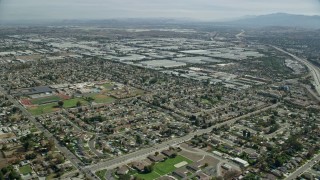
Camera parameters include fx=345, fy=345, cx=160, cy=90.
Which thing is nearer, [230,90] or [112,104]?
[112,104]

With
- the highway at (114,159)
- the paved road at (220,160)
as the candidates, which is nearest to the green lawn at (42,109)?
the highway at (114,159)

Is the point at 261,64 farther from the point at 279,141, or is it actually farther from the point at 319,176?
the point at 319,176

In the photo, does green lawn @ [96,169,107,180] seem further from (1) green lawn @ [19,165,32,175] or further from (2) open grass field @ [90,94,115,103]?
(2) open grass field @ [90,94,115,103]

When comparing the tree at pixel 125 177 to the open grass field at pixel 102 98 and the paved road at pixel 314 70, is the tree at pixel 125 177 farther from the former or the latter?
the paved road at pixel 314 70

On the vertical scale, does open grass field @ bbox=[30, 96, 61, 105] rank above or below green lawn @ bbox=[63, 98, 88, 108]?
above

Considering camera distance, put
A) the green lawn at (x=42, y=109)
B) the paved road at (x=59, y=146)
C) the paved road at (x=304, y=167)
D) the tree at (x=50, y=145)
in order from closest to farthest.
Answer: the paved road at (x=59, y=146) → the paved road at (x=304, y=167) → the tree at (x=50, y=145) → the green lawn at (x=42, y=109)

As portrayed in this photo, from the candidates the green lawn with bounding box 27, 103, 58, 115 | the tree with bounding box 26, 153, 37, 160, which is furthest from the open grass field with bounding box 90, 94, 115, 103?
the tree with bounding box 26, 153, 37, 160

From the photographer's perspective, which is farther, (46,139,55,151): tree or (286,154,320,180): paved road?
(46,139,55,151): tree

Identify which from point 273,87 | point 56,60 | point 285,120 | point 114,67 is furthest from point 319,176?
point 56,60
